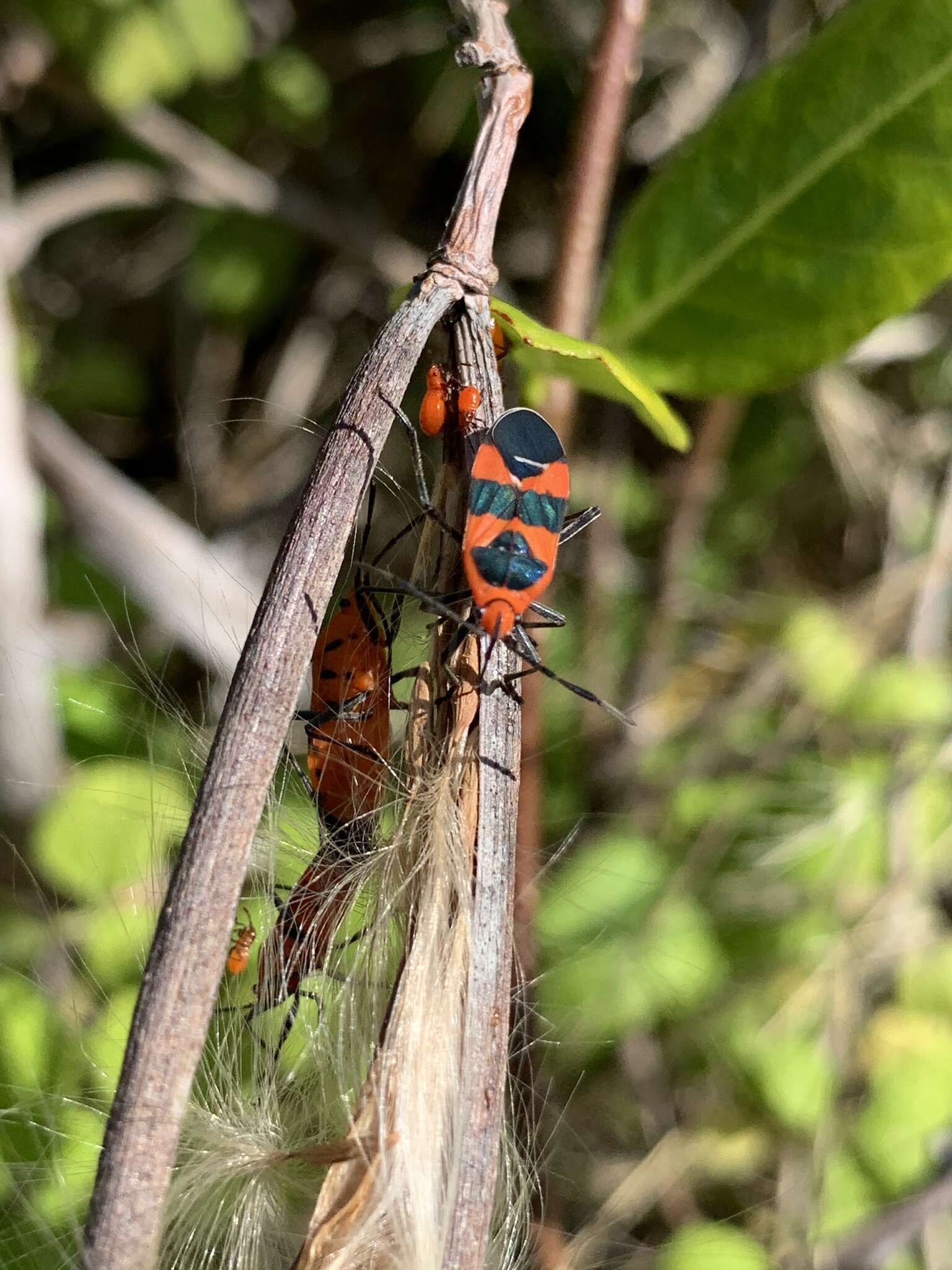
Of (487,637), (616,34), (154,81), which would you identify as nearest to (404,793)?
(487,637)

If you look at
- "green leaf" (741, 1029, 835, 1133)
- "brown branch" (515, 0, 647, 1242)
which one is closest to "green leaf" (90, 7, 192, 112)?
"brown branch" (515, 0, 647, 1242)

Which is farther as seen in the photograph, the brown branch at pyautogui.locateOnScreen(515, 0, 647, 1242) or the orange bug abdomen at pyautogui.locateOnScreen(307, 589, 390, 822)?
the brown branch at pyautogui.locateOnScreen(515, 0, 647, 1242)

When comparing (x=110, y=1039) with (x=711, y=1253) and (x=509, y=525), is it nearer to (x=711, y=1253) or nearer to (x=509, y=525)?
(x=509, y=525)

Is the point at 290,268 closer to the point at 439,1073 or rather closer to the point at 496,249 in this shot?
the point at 496,249

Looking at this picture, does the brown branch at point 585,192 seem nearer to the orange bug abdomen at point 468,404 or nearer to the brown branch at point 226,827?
the orange bug abdomen at point 468,404

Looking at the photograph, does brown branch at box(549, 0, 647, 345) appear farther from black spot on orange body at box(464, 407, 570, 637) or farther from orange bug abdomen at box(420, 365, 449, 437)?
orange bug abdomen at box(420, 365, 449, 437)

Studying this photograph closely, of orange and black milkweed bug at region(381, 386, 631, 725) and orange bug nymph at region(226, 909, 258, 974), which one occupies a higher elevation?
orange and black milkweed bug at region(381, 386, 631, 725)
